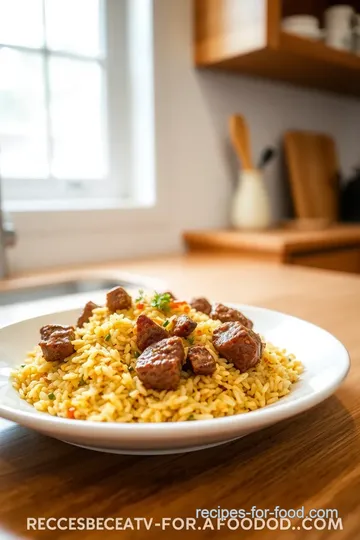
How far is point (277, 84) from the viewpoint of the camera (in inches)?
91.8

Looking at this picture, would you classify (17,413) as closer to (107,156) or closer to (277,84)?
(107,156)

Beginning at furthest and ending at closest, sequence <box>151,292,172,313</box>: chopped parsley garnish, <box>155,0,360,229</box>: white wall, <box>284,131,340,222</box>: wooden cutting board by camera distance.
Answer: <box>284,131,340,222</box>: wooden cutting board → <box>155,0,360,229</box>: white wall → <box>151,292,172,313</box>: chopped parsley garnish

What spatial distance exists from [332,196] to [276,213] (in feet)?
1.05

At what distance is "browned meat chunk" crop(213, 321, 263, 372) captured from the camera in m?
0.52

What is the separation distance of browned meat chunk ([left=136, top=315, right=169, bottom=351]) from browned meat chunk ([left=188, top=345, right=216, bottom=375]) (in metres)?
0.04

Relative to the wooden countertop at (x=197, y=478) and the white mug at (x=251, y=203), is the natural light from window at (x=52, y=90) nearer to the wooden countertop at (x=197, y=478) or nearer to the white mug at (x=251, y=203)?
the white mug at (x=251, y=203)

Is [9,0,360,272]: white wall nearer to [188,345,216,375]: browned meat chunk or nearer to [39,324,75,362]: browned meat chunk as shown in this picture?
[39,324,75,362]: browned meat chunk

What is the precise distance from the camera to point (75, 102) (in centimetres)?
183

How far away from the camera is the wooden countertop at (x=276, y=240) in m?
1.70

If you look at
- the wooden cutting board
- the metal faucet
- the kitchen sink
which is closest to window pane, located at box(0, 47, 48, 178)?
the metal faucet

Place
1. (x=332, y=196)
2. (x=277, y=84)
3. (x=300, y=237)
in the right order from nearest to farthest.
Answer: (x=300, y=237), (x=277, y=84), (x=332, y=196)

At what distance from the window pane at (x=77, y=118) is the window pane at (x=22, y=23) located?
94 mm

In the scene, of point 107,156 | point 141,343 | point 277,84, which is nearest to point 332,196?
point 277,84

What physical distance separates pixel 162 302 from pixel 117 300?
61 mm
